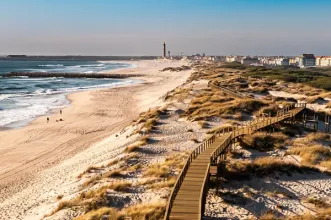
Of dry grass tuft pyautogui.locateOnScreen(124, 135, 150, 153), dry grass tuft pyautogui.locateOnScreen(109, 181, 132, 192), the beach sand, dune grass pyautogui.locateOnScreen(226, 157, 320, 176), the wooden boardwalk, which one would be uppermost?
the wooden boardwalk

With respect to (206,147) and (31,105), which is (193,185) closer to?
(206,147)

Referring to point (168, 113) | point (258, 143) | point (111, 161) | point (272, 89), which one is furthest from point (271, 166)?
point (272, 89)

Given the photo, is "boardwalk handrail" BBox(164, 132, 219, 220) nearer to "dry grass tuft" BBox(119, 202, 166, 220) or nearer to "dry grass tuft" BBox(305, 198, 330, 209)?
"dry grass tuft" BBox(119, 202, 166, 220)

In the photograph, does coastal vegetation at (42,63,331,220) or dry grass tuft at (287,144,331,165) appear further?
dry grass tuft at (287,144,331,165)

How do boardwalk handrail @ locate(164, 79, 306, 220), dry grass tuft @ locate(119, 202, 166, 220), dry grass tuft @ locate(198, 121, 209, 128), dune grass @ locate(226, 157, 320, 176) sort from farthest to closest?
dry grass tuft @ locate(198, 121, 209, 128), dune grass @ locate(226, 157, 320, 176), dry grass tuft @ locate(119, 202, 166, 220), boardwalk handrail @ locate(164, 79, 306, 220)

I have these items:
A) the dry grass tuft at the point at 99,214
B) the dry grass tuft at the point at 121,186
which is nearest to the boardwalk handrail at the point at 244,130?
the dry grass tuft at the point at 121,186

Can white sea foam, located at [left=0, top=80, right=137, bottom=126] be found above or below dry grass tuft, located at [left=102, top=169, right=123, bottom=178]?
below

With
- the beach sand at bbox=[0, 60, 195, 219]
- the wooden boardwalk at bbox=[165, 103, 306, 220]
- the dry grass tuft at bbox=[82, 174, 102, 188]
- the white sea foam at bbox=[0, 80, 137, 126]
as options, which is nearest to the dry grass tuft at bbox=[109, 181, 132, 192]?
the dry grass tuft at bbox=[82, 174, 102, 188]

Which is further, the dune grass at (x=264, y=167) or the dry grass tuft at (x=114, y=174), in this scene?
the dry grass tuft at (x=114, y=174)

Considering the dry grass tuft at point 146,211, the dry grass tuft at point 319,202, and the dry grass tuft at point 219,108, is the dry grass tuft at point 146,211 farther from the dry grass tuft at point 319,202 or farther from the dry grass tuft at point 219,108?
the dry grass tuft at point 219,108
